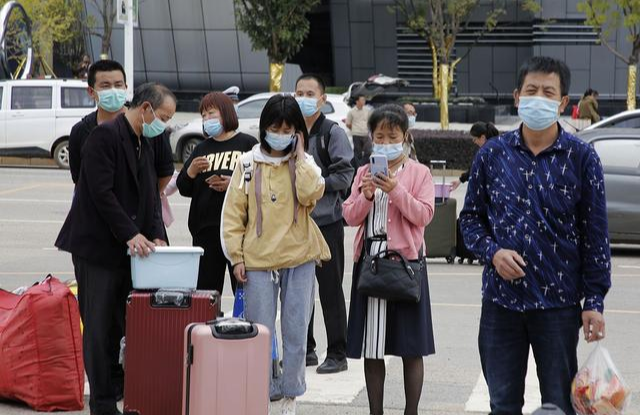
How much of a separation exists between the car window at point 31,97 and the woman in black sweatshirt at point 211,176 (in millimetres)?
19519

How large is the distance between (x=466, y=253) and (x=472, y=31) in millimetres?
32647

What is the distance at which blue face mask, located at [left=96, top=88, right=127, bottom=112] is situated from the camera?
772cm

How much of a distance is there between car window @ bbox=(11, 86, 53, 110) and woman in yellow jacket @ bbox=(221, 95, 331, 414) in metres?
20.7

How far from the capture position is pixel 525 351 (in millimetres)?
5461

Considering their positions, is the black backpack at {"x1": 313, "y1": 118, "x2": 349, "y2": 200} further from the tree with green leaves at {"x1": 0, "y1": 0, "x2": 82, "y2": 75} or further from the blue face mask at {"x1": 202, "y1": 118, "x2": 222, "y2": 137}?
the tree with green leaves at {"x1": 0, "y1": 0, "x2": 82, "y2": 75}

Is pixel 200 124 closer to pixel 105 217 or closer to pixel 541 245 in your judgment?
pixel 105 217

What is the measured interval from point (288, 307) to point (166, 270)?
2.49 ft

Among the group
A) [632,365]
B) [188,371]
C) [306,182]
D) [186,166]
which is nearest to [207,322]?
[188,371]

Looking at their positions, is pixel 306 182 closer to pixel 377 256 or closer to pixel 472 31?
pixel 377 256

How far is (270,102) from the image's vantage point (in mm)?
6973

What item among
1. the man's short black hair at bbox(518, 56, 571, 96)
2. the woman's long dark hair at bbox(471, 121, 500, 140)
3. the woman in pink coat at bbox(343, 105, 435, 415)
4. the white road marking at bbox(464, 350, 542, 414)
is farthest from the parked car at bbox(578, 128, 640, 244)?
the man's short black hair at bbox(518, 56, 571, 96)

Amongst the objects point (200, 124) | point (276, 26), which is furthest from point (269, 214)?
point (276, 26)

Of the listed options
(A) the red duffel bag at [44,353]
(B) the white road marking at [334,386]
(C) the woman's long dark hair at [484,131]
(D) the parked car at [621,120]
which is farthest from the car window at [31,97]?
(A) the red duffel bag at [44,353]

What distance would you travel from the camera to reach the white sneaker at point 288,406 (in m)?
7.09
